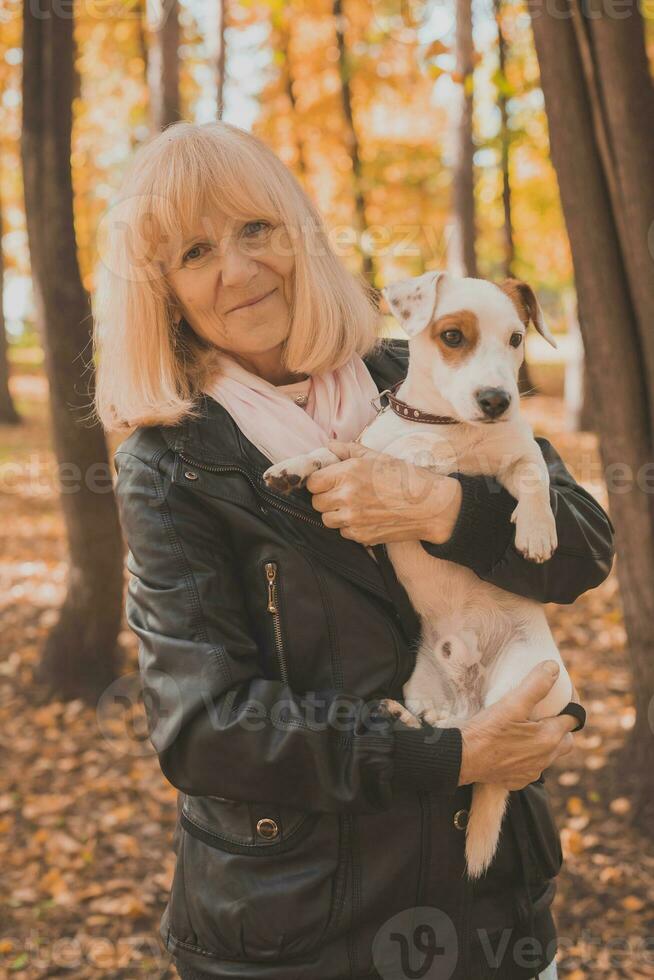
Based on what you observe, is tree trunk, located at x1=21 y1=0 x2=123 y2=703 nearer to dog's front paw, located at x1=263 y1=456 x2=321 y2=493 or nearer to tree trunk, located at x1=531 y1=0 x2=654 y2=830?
tree trunk, located at x1=531 y1=0 x2=654 y2=830

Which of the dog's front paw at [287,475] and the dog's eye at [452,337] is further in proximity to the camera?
the dog's eye at [452,337]

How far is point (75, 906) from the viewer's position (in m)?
4.07

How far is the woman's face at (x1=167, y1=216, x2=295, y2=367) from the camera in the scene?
6.99ft

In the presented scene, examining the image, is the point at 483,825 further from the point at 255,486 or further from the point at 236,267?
the point at 236,267

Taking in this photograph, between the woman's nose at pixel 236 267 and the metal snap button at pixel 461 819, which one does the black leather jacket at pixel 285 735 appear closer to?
the metal snap button at pixel 461 819

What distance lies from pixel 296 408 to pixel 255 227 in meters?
0.45

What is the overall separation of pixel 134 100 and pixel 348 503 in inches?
601

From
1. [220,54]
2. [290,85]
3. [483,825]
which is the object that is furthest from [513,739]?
[290,85]

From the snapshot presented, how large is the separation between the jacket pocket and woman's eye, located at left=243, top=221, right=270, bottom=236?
1328 millimetres

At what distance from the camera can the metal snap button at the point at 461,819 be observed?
1.96 metres

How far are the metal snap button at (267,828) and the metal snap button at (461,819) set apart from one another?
40 cm

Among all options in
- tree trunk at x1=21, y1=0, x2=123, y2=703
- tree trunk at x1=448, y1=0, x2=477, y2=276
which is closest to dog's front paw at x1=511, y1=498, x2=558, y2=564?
tree trunk at x1=21, y1=0, x2=123, y2=703

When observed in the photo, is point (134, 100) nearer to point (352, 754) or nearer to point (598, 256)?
point (598, 256)

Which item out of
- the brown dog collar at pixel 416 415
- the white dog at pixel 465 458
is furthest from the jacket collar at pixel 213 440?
the brown dog collar at pixel 416 415
